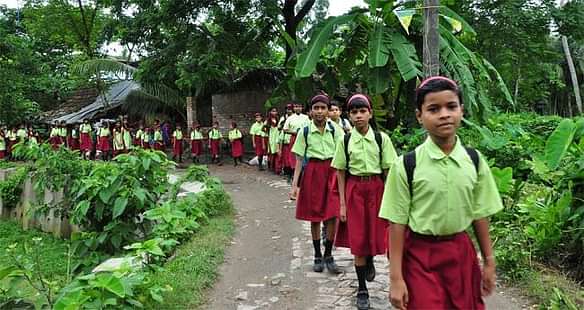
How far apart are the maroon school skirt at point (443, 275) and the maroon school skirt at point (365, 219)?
1627 mm

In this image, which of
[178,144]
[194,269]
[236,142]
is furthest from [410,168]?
[178,144]

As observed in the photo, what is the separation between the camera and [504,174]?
5672 mm

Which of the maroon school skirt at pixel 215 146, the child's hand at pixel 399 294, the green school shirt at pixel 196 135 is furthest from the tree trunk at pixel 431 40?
the green school shirt at pixel 196 135

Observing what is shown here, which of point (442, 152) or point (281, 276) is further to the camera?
point (281, 276)

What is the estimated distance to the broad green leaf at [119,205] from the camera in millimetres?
6508

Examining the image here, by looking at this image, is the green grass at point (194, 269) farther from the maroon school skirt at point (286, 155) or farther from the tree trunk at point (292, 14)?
the tree trunk at point (292, 14)

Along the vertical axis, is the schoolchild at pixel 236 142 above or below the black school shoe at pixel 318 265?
above

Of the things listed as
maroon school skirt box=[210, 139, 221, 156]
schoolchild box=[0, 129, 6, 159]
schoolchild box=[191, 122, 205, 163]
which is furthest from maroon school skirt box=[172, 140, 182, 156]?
schoolchild box=[0, 129, 6, 159]

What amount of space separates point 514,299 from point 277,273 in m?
2.11

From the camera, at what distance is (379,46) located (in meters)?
7.88

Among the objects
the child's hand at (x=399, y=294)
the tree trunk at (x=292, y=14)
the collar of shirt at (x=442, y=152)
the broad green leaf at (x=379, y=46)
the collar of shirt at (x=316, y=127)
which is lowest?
the child's hand at (x=399, y=294)

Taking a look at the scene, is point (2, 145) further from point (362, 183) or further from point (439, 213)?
point (439, 213)

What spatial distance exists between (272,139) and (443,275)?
1075 centimetres

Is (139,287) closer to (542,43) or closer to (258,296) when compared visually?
(258,296)
